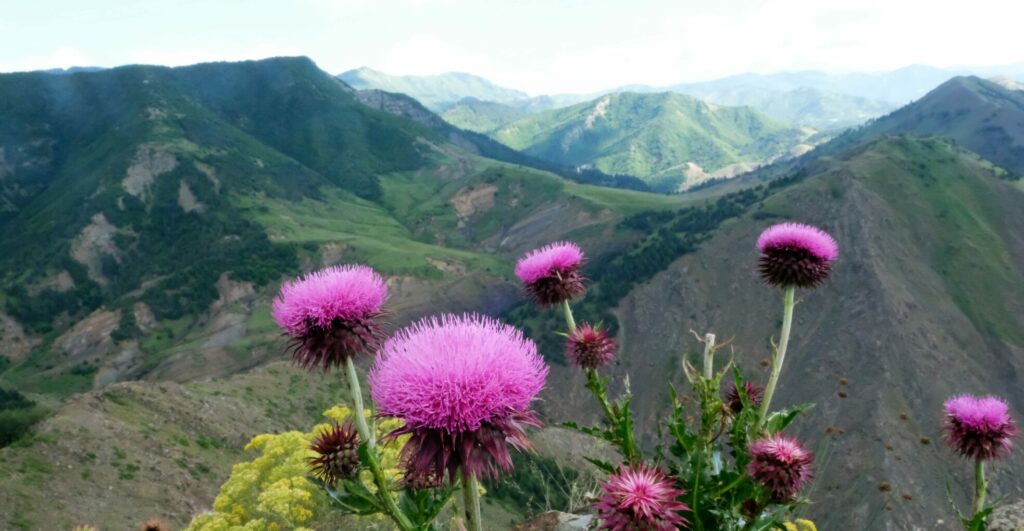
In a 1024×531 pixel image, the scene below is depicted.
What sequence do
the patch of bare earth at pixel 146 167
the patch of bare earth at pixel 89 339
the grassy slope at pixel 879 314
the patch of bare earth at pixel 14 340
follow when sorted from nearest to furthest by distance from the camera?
1. the grassy slope at pixel 879 314
2. the patch of bare earth at pixel 89 339
3. the patch of bare earth at pixel 14 340
4. the patch of bare earth at pixel 146 167

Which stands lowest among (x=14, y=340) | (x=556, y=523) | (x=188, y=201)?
(x=14, y=340)

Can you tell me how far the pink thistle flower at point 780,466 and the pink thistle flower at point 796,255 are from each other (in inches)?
104

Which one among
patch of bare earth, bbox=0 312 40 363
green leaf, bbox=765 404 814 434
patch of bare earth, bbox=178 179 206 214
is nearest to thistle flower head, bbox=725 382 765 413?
green leaf, bbox=765 404 814 434

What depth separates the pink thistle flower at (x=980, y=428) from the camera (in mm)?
7297

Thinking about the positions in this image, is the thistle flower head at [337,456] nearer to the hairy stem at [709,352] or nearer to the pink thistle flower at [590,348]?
the pink thistle flower at [590,348]

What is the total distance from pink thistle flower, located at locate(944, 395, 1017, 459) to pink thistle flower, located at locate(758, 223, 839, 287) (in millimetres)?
2844

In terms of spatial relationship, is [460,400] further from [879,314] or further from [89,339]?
[89,339]

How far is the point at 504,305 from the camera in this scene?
134500mm

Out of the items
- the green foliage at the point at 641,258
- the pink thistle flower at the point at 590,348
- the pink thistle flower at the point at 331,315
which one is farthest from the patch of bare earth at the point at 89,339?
A: the pink thistle flower at the point at 590,348

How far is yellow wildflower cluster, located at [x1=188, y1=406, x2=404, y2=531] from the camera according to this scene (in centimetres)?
1055

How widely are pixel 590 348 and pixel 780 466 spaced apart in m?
2.57

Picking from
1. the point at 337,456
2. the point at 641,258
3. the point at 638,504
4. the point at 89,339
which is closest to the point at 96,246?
the point at 89,339

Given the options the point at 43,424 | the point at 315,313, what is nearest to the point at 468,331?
the point at 315,313

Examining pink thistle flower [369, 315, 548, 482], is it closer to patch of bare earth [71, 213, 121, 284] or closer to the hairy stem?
the hairy stem
